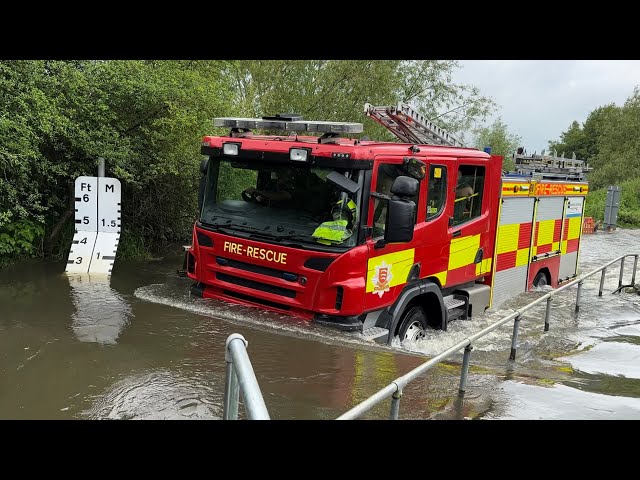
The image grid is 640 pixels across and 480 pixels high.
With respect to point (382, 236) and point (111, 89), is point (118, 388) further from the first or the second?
point (111, 89)

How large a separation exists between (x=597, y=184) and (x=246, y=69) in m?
31.3

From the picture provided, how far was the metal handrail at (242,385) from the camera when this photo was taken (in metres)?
1.65

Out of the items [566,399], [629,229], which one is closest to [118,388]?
[566,399]

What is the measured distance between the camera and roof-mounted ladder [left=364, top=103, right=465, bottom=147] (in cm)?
838

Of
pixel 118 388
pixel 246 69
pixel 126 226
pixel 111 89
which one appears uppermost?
pixel 246 69

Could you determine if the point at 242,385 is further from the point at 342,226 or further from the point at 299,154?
the point at 299,154

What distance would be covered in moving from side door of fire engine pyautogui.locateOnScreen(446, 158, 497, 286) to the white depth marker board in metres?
4.92

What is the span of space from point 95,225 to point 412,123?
501 centimetres

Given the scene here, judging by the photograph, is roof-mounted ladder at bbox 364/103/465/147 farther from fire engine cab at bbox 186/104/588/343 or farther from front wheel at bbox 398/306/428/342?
front wheel at bbox 398/306/428/342

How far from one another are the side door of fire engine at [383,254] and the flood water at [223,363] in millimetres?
528

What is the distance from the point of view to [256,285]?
19.7 feet

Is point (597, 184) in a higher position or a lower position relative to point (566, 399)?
higher

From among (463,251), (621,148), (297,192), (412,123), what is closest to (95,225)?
(297,192)

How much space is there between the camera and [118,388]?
4402mm
